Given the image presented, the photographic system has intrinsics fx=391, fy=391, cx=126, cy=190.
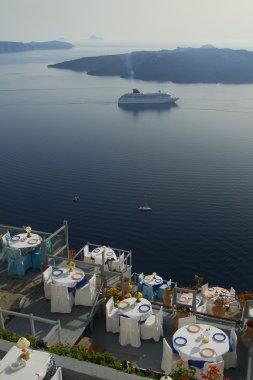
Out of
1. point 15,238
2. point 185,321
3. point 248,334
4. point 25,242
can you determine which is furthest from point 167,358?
point 15,238

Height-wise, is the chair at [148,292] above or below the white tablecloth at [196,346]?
below

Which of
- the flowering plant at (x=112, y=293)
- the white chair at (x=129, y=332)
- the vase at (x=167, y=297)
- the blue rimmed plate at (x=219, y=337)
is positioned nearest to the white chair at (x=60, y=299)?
the flowering plant at (x=112, y=293)

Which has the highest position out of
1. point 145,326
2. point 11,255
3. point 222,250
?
point 11,255

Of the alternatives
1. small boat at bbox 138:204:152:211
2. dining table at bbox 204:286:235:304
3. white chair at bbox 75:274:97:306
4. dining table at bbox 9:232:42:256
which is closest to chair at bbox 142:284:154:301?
dining table at bbox 204:286:235:304

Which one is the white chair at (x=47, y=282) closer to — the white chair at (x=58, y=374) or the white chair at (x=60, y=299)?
the white chair at (x=60, y=299)

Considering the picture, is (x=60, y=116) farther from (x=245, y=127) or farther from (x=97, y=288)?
(x=97, y=288)

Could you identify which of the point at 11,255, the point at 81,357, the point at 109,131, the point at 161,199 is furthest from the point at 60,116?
the point at 81,357

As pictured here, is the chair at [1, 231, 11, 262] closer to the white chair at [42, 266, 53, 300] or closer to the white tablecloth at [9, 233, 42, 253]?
the white tablecloth at [9, 233, 42, 253]
